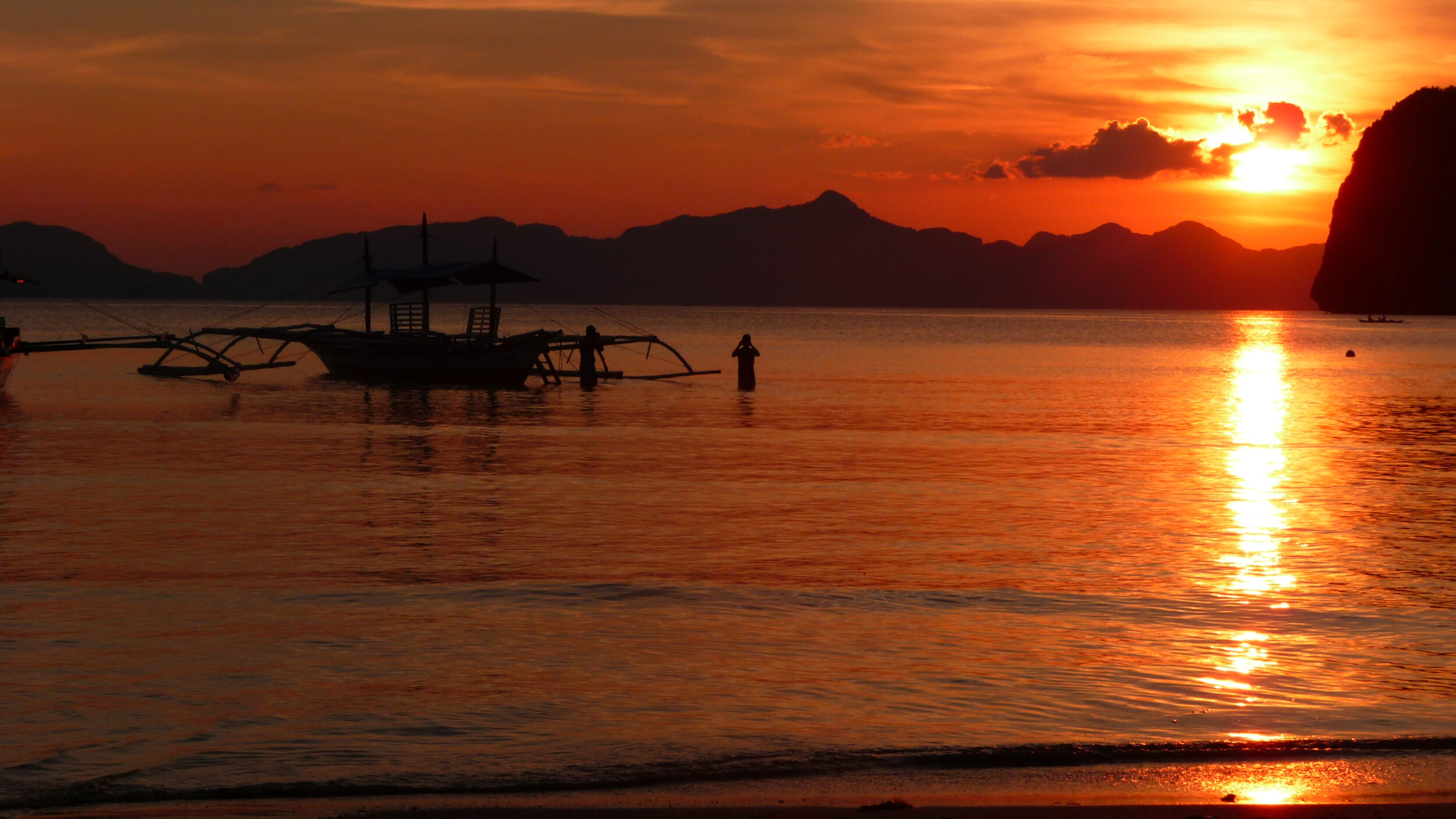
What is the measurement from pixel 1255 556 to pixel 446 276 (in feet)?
136

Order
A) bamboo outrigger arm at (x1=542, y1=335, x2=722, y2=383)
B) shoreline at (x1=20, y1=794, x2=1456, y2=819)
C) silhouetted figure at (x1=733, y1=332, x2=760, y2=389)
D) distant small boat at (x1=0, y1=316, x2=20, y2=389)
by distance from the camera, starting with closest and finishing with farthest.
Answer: shoreline at (x1=20, y1=794, x2=1456, y2=819) → distant small boat at (x1=0, y1=316, x2=20, y2=389) → silhouetted figure at (x1=733, y1=332, x2=760, y2=389) → bamboo outrigger arm at (x1=542, y1=335, x2=722, y2=383)

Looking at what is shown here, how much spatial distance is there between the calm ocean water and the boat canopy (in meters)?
19.5

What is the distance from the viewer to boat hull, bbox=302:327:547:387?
50.0m

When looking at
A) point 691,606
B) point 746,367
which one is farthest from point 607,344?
point 691,606

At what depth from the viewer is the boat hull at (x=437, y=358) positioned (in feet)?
164

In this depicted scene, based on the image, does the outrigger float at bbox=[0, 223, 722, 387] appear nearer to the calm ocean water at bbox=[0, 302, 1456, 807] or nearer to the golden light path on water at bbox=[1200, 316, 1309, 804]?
the calm ocean water at bbox=[0, 302, 1456, 807]

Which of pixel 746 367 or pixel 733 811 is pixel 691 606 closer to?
pixel 733 811

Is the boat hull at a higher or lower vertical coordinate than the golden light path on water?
higher

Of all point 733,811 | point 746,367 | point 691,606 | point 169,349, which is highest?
point 169,349

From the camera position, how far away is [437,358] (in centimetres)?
5091

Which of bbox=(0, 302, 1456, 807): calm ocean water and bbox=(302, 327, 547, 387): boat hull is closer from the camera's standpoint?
bbox=(0, 302, 1456, 807): calm ocean water

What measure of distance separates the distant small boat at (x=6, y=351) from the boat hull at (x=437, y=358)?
10.8 metres

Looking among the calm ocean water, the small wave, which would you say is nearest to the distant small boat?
the calm ocean water

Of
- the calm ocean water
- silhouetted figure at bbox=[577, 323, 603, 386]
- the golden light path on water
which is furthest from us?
silhouetted figure at bbox=[577, 323, 603, 386]
